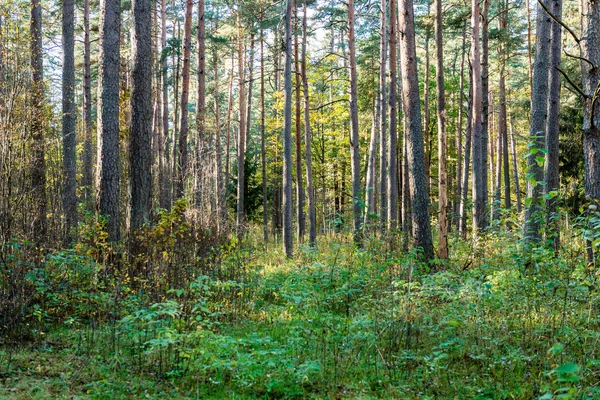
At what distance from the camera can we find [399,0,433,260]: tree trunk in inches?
376

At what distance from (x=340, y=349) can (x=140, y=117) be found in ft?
19.7

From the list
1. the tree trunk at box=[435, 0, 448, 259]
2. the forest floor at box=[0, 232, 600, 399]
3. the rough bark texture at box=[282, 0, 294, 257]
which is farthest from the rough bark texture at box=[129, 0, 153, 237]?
the tree trunk at box=[435, 0, 448, 259]

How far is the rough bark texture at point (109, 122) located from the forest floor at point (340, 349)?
2.22 meters

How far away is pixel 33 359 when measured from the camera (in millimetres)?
4438

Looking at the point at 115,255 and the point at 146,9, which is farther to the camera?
the point at 146,9

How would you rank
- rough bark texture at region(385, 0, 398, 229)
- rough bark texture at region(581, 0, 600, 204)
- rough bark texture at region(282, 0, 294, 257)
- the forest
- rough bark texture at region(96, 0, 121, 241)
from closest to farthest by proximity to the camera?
1. the forest
2. rough bark texture at region(581, 0, 600, 204)
3. rough bark texture at region(96, 0, 121, 241)
4. rough bark texture at region(282, 0, 294, 257)
5. rough bark texture at region(385, 0, 398, 229)

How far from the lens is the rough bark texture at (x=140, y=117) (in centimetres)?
859

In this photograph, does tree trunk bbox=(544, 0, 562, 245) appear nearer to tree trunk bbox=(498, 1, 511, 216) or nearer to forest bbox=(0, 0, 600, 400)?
forest bbox=(0, 0, 600, 400)

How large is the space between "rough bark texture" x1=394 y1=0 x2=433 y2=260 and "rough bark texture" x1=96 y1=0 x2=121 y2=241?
5.86 meters

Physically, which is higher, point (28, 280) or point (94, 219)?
point (94, 219)

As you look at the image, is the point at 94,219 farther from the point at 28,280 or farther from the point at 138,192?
the point at 28,280

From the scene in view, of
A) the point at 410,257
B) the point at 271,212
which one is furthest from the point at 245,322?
the point at 271,212

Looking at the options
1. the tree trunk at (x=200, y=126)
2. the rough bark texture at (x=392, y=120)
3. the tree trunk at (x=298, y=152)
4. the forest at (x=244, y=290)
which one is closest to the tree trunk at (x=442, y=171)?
the forest at (x=244, y=290)

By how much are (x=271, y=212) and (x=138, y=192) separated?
→ 20.3 m
